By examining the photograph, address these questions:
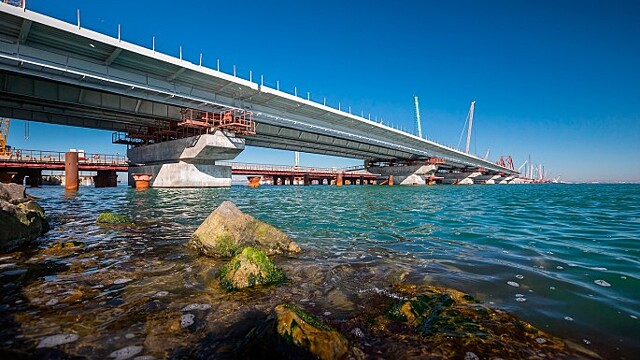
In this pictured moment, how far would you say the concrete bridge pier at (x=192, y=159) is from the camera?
28516mm

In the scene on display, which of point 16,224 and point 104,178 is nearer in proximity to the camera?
point 16,224

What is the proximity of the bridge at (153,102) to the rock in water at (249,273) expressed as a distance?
21.7 m

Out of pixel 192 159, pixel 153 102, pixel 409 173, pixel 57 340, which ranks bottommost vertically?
pixel 57 340

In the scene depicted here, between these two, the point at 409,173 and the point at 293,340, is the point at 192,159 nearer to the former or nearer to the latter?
the point at 293,340

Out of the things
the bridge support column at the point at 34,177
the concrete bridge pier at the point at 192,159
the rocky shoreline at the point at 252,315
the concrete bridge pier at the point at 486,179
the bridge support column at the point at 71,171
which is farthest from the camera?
the concrete bridge pier at the point at 486,179

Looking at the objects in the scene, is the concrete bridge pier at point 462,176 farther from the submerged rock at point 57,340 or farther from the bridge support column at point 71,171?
the submerged rock at point 57,340

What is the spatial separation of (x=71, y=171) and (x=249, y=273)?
3282 centimetres

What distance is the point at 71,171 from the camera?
27609mm

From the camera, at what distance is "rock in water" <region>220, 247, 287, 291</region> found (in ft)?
13.3

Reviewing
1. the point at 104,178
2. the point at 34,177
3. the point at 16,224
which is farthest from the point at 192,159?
the point at 16,224

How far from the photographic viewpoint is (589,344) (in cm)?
271

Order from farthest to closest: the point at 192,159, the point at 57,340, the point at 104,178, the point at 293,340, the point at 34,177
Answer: the point at 104,178
the point at 34,177
the point at 192,159
the point at 57,340
the point at 293,340

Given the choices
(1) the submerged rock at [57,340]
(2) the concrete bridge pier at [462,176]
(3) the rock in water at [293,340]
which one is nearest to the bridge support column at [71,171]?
(1) the submerged rock at [57,340]

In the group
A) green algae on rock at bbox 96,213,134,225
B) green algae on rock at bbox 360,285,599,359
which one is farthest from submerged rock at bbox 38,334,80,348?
green algae on rock at bbox 96,213,134,225
